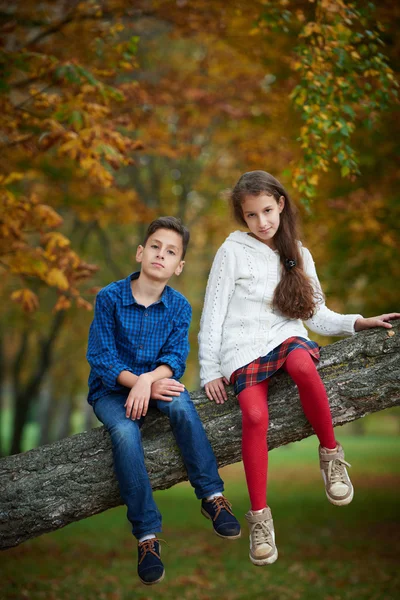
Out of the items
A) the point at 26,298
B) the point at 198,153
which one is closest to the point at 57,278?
the point at 26,298

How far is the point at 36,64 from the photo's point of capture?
199 inches

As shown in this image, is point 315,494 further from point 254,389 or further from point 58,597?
point 254,389

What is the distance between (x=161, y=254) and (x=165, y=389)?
0.76m

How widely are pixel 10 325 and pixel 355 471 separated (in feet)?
35.1

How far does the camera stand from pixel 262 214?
3.56m

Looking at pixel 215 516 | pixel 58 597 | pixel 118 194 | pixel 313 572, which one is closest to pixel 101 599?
pixel 58 597

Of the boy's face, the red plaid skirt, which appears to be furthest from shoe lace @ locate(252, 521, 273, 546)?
the boy's face

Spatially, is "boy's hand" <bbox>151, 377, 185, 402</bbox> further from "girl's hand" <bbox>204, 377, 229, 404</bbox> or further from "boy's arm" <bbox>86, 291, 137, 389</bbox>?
"girl's hand" <bbox>204, 377, 229, 404</bbox>

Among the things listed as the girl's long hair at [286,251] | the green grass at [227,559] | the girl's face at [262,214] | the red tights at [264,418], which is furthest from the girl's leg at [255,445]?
the green grass at [227,559]

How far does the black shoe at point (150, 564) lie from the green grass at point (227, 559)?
3130mm

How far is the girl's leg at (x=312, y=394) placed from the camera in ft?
10.7

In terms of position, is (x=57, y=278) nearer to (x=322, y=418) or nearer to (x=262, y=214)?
(x=262, y=214)

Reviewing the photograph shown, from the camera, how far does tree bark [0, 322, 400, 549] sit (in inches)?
134

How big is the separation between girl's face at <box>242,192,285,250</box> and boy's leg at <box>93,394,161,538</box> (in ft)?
4.36
